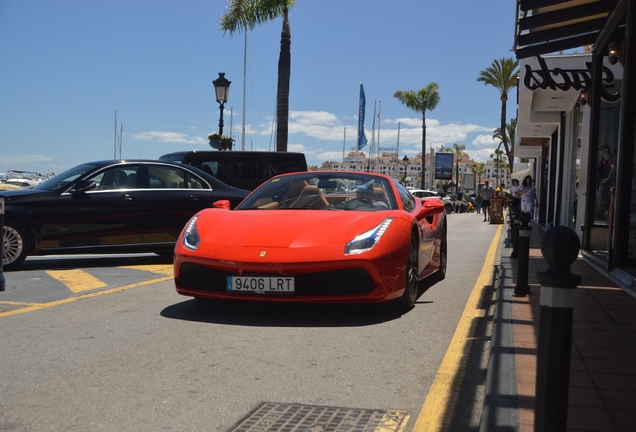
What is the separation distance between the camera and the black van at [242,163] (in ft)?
47.6

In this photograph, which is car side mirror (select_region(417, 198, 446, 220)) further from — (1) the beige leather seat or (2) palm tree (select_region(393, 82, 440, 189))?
(2) palm tree (select_region(393, 82, 440, 189))

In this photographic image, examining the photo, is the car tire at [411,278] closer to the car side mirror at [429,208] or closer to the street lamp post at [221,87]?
the car side mirror at [429,208]

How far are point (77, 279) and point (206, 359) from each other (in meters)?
3.92

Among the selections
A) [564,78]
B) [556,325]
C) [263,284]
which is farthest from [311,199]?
[564,78]

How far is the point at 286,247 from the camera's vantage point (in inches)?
206

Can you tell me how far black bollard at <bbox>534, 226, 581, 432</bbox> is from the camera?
79.1 inches

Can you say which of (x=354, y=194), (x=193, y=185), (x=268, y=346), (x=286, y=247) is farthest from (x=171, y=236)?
(x=268, y=346)

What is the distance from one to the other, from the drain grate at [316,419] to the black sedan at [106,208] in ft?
19.7

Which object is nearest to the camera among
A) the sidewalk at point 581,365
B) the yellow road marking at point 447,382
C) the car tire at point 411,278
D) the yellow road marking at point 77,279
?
the sidewalk at point 581,365

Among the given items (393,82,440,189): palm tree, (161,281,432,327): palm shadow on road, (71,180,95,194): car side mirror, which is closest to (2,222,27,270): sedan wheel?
(71,180,95,194): car side mirror

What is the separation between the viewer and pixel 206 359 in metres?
4.18

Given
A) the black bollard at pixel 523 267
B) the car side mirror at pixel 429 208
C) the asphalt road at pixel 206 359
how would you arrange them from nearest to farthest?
the asphalt road at pixel 206 359
the black bollard at pixel 523 267
the car side mirror at pixel 429 208

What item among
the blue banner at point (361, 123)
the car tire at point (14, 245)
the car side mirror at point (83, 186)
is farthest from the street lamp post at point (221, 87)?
the blue banner at point (361, 123)

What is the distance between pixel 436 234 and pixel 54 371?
14.9 feet
